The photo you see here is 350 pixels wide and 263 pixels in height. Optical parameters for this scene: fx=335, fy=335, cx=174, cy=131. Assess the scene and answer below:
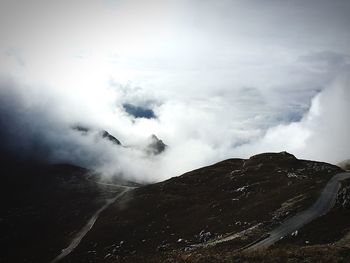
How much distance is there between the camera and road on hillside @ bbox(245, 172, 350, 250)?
53.2 metres

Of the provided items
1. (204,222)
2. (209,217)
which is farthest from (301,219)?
(209,217)

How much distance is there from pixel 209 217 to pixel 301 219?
32.5 m

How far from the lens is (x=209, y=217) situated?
8850 cm

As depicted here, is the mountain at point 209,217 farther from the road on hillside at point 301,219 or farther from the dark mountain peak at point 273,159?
the road on hillside at point 301,219

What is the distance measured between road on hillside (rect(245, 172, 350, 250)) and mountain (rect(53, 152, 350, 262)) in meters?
1.39

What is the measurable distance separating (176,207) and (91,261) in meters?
39.8

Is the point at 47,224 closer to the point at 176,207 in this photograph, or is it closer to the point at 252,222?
the point at 176,207

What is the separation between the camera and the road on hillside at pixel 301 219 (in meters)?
53.2

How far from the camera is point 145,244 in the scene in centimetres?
8212

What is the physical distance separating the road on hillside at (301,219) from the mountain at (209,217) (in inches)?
54.8

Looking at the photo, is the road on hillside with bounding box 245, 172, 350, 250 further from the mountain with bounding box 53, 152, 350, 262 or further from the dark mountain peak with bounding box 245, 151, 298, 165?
the dark mountain peak with bounding box 245, 151, 298, 165

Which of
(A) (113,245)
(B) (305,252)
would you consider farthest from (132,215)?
(B) (305,252)

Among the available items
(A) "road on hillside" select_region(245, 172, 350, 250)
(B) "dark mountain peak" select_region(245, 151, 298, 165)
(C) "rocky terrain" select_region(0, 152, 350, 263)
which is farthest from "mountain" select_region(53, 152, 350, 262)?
(A) "road on hillside" select_region(245, 172, 350, 250)

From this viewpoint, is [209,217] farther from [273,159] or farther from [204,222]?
[273,159]
